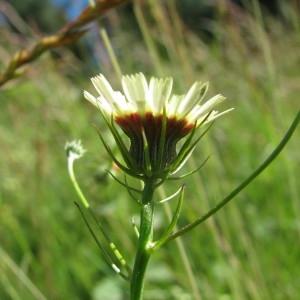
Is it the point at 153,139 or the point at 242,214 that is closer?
the point at 153,139

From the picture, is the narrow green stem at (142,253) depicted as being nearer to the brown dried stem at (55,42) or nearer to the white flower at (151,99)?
the white flower at (151,99)

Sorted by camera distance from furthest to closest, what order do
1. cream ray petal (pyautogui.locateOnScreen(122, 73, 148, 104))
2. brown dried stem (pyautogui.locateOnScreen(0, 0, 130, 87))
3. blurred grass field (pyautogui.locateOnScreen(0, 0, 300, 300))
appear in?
blurred grass field (pyautogui.locateOnScreen(0, 0, 300, 300)) → brown dried stem (pyautogui.locateOnScreen(0, 0, 130, 87)) → cream ray petal (pyautogui.locateOnScreen(122, 73, 148, 104))

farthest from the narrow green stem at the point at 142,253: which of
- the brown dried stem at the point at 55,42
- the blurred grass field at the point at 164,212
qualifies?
the blurred grass field at the point at 164,212

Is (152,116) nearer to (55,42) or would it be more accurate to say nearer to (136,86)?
(136,86)

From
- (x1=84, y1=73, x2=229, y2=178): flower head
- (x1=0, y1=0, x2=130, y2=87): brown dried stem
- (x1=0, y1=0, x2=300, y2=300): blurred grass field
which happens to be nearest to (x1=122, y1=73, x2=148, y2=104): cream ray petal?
(x1=84, y1=73, x2=229, y2=178): flower head

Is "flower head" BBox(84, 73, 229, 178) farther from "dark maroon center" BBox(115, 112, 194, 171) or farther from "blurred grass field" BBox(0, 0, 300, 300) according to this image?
"blurred grass field" BBox(0, 0, 300, 300)

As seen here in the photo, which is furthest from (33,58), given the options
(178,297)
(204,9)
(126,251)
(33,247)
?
(204,9)

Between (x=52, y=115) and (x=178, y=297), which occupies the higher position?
(x=52, y=115)

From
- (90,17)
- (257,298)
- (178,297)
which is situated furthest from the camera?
(178,297)

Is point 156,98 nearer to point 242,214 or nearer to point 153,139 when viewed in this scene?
point 153,139
